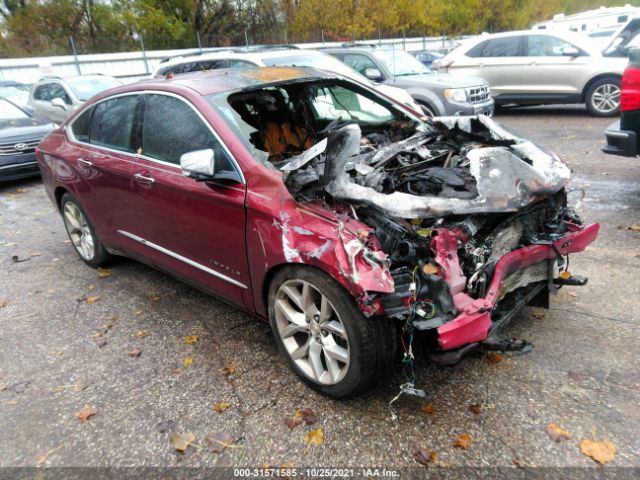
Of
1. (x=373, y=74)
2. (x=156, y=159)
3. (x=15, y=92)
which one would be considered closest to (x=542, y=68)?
(x=373, y=74)

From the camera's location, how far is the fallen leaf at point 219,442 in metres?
2.53

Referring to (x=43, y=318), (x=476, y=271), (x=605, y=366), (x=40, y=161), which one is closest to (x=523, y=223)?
(x=476, y=271)

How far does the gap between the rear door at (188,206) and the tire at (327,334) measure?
13.5 inches

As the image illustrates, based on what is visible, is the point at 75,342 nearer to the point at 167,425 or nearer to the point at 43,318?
the point at 43,318

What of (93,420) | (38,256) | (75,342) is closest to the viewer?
(93,420)

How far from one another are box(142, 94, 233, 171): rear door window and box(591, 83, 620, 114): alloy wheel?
980 centimetres

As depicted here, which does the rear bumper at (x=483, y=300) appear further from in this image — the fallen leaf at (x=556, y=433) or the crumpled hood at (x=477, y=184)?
the fallen leaf at (x=556, y=433)

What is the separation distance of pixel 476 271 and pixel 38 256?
188 inches

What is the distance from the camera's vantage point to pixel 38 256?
536cm

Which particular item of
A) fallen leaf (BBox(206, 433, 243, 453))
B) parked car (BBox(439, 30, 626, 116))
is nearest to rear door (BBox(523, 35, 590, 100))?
parked car (BBox(439, 30, 626, 116))

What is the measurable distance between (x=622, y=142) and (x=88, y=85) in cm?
1083

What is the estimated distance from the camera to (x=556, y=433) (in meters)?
2.43

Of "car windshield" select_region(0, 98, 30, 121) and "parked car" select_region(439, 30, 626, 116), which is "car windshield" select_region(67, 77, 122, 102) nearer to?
"car windshield" select_region(0, 98, 30, 121)

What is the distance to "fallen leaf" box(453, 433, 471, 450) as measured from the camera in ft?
7.89
